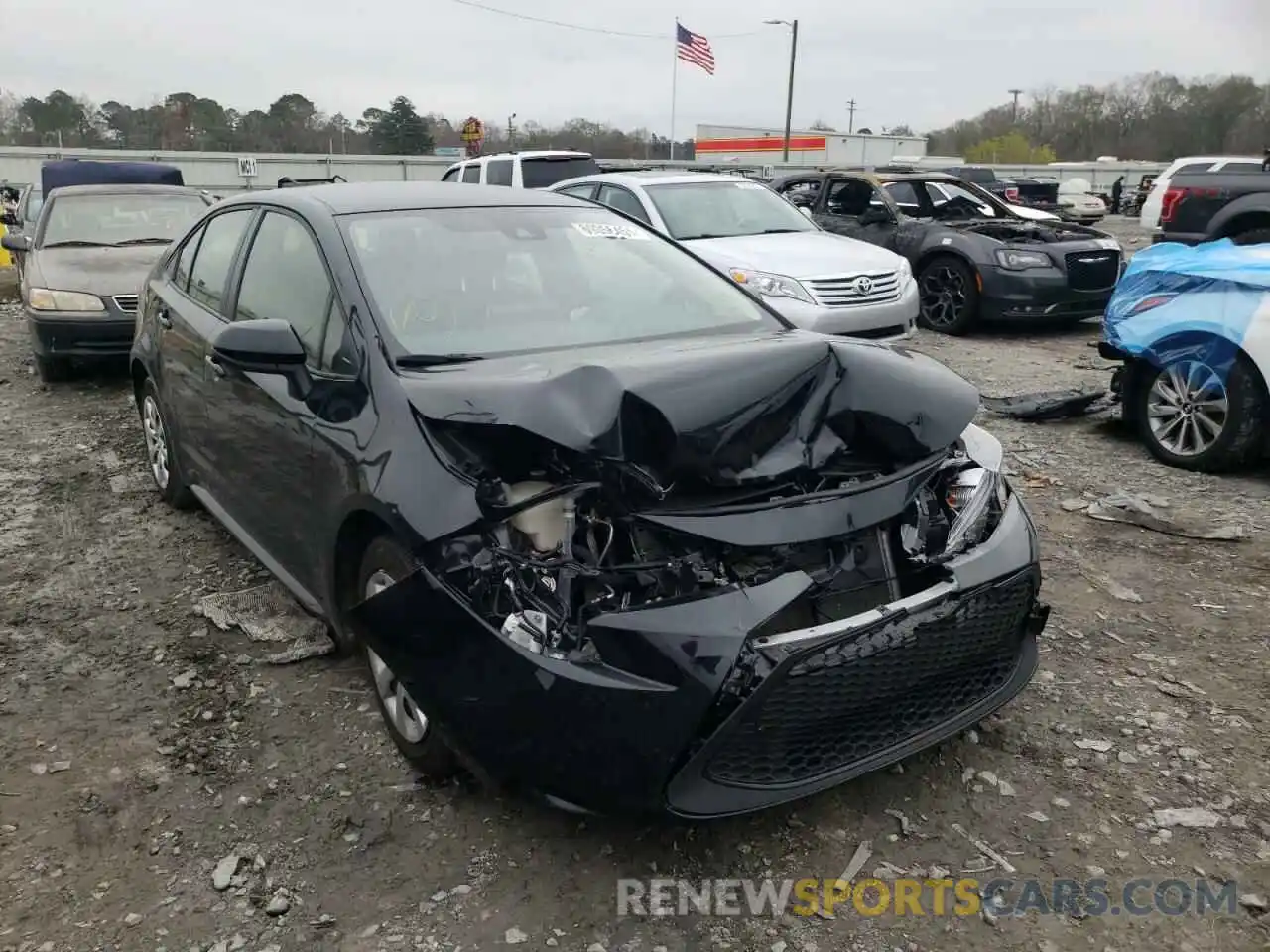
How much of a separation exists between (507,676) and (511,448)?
60 cm

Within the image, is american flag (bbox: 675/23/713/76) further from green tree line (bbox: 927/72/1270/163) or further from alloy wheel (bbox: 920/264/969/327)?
green tree line (bbox: 927/72/1270/163)

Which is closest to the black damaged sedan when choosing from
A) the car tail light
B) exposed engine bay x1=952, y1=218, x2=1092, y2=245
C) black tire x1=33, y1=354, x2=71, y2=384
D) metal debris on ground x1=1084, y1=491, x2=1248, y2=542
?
metal debris on ground x1=1084, y1=491, x2=1248, y2=542

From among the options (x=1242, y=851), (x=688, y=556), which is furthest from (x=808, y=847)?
(x=1242, y=851)

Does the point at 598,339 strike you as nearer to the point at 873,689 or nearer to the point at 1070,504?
the point at 873,689

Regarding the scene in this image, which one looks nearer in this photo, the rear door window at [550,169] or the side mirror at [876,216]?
the side mirror at [876,216]

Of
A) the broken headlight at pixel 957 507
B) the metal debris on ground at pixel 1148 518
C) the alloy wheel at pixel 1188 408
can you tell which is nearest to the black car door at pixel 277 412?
the broken headlight at pixel 957 507

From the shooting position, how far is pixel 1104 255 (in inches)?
395

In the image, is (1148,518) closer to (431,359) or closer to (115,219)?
(431,359)

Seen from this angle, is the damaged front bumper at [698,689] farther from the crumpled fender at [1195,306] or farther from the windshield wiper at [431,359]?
the crumpled fender at [1195,306]

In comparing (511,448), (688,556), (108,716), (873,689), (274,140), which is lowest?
(108,716)

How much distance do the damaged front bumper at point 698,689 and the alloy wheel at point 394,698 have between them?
0.19 meters

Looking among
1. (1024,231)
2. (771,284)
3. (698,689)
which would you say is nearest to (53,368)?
(771,284)

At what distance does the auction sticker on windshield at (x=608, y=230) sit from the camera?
3.87 meters

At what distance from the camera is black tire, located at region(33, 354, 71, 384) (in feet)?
25.9
